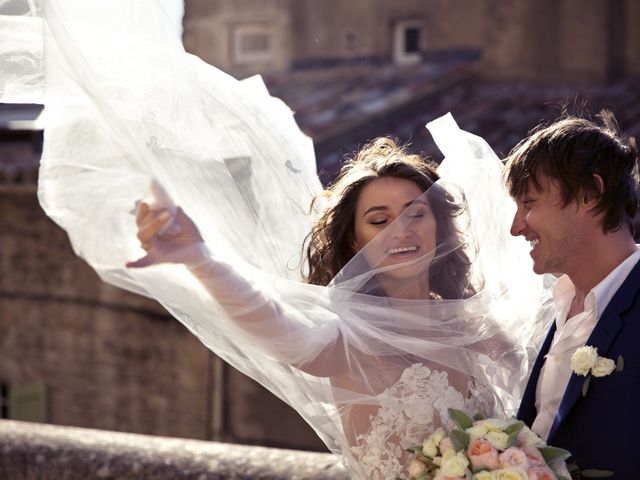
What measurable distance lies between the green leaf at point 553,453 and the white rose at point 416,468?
26cm

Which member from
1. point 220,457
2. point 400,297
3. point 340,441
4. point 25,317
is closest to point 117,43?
point 400,297

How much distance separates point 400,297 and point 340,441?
377 mm

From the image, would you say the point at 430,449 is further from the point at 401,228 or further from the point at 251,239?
the point at 251,239

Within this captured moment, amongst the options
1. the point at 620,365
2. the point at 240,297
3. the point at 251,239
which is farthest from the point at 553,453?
Result: the point at 251,239

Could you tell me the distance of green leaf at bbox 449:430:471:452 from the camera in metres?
2.22

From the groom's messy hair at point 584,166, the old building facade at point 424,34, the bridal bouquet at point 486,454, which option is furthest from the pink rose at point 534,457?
the old building facade at point 424,34

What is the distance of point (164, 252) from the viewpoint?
2.00 m

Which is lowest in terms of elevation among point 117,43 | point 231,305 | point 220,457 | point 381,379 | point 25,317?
point 25,317

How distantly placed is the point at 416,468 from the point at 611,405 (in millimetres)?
452

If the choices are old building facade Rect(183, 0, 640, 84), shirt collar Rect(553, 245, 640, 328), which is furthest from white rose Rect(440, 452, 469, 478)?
old building facade Rect(183, 0, 640, 84)

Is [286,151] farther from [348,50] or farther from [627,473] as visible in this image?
[348,50]

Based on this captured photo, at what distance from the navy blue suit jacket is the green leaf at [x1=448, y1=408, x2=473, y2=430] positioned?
204mm

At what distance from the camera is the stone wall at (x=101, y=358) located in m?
8.12

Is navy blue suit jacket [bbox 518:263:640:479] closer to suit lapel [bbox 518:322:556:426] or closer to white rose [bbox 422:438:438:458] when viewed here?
suit lapel [bbox 518:322:556:426]
